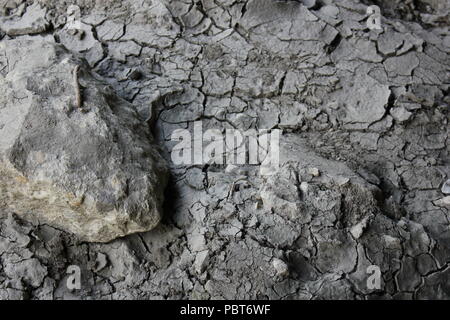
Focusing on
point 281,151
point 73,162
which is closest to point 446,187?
point 281,151

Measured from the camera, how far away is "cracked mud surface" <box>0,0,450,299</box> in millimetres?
2016

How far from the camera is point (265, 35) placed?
8.98ft

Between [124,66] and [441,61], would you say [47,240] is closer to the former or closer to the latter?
[124,66]

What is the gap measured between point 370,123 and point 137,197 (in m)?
1.19

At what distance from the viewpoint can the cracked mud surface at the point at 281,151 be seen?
2.02 metres

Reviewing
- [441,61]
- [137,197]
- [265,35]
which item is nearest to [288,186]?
[137,197]

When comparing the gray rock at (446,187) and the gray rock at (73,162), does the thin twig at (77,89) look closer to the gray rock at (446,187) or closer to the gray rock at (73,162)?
the gray rock at (73,162)

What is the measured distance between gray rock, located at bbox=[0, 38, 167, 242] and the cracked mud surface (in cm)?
12

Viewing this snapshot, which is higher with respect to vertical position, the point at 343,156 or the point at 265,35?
the point at 265,35

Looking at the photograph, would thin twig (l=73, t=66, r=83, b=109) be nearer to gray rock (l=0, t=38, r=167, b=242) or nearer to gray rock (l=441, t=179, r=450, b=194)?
gray rock (l=0, t=38, r=167, b=242)

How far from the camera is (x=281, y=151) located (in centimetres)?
231

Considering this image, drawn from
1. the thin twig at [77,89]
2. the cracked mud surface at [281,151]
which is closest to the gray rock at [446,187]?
the cracked mud surface at [281,151]

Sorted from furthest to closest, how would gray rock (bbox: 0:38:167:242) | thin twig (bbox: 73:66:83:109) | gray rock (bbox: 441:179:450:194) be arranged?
gray rock (bbox: 441:179:450:194), thin twig (bbox: 73:66:83:109), gray rock (bbox: 0:38:167:242)

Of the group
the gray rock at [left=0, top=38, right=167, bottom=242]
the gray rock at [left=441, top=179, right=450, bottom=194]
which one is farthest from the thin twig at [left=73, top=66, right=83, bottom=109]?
the gray rock at [left=441, top=179, right=450, bottom=194]
